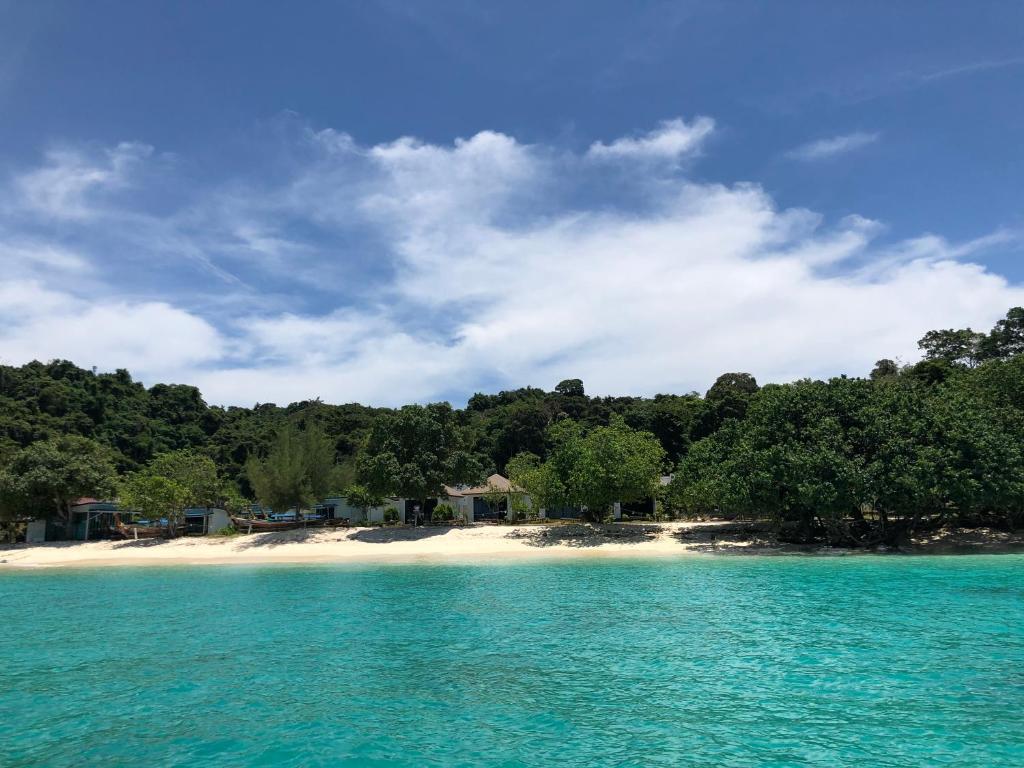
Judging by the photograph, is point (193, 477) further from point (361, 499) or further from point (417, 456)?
point (417, 456)

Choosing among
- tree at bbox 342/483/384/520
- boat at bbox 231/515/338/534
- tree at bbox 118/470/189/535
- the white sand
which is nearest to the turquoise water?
the white sand

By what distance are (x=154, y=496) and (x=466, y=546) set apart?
2108 centimetres

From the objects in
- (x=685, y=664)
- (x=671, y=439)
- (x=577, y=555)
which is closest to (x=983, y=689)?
(x=685, y=664)

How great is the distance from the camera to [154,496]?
43344mm

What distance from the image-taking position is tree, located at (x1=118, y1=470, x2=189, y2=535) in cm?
4328

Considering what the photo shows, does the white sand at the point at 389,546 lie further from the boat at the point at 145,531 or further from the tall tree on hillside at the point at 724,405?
the tall tree on hillside at the point at 724,405

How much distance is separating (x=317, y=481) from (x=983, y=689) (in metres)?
41.4

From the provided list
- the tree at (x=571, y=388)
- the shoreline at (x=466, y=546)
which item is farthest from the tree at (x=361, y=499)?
the tree at (x=571, y=388)

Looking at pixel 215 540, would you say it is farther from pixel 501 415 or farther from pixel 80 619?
pixel 501 415

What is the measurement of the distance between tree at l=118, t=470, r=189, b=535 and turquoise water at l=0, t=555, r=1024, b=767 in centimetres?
2043

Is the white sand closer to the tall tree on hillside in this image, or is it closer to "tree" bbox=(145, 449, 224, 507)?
"tree" bbox=(145, 449, 224, 507)

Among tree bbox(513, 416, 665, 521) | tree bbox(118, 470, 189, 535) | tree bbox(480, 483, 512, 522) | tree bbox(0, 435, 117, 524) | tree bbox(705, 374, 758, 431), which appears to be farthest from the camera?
tree bbox(705, 374, 758, 431)

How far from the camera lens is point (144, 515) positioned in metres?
44.4

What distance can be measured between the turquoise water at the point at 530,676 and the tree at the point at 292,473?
20785mm
